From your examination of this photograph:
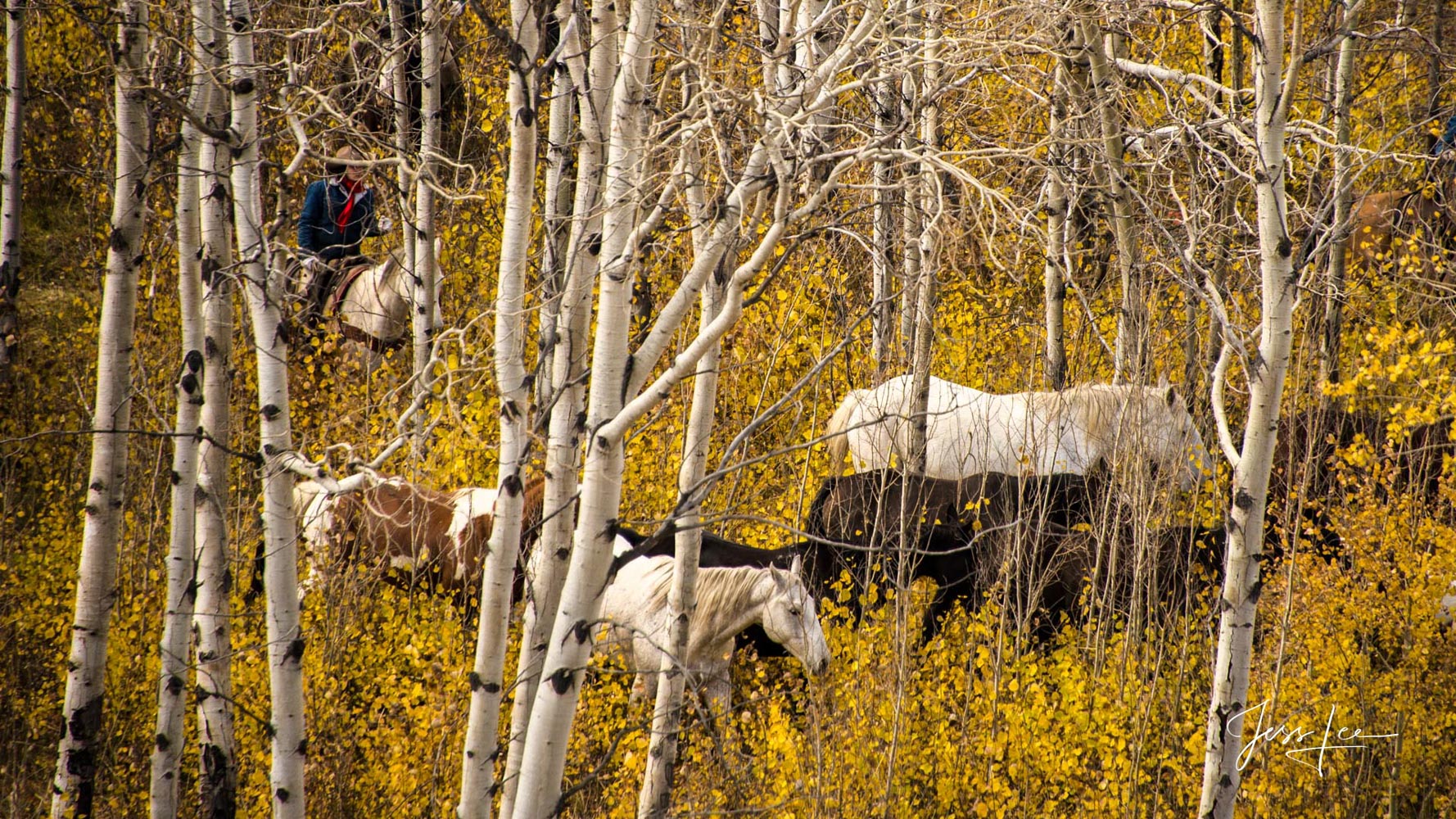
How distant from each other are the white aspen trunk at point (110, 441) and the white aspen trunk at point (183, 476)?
240 millimetres

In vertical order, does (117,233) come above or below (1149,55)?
below

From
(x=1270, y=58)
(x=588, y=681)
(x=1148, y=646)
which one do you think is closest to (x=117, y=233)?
(x=588, y=681)

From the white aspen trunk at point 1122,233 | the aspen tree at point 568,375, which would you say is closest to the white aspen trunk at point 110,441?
the aspen tree at point 568,375

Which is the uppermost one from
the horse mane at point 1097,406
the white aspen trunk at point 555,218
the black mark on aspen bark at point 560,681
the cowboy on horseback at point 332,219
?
the cowboy on horseback at point 332,219

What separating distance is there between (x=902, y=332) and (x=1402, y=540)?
428 cm

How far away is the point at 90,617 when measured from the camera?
6.55 meters

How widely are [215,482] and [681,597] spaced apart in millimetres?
2516

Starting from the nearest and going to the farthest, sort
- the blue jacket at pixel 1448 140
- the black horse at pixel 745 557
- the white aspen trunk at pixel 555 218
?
the white aspen trunk at pixel 555 218, the black horse at pixel 745 557, the blue jacket at pixel 1448 140

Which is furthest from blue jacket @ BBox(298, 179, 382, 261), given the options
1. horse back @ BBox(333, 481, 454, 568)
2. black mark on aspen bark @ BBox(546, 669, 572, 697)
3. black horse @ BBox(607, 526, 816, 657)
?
black mark on aspen bark @ BBox(546, 669, 572, 697)

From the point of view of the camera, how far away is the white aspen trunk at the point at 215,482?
19.0 ft

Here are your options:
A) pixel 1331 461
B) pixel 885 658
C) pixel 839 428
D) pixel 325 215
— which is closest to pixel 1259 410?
pixel 885 658

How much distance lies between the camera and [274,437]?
552cm

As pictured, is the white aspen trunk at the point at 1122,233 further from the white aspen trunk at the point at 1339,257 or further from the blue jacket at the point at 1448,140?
the blue jacket at the point at 1448,140

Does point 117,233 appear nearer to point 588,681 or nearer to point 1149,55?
point 588,681
